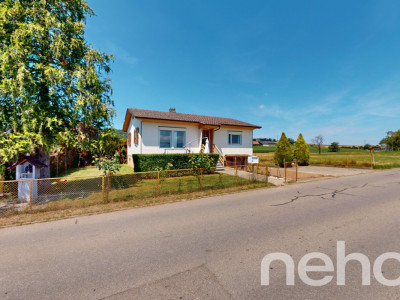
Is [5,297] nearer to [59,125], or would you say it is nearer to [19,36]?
[59,125]

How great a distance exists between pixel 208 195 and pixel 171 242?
Answer: 14.6 feet

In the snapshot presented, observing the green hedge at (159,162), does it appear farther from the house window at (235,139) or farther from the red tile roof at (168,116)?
the house window at (235,139)

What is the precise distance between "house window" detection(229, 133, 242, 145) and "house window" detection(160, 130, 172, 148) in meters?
6.41

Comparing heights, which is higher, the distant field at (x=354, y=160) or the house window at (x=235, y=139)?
the house window at (x=235, y=139)

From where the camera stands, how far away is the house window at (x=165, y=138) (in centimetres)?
1505

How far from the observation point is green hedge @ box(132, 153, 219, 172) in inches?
505

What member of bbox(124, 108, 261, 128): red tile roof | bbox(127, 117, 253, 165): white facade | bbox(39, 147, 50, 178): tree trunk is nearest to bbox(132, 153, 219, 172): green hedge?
bbox(127, 117, 253, 165): white facade

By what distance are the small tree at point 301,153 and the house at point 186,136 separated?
944 cm

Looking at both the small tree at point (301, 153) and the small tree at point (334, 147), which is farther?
the small tree at point (334, 147)

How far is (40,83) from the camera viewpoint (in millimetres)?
7926

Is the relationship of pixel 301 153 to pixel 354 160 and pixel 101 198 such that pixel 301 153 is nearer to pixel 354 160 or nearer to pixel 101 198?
pixel 354 160

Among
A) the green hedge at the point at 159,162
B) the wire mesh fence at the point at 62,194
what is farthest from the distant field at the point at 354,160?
the wire mesh fence at the point at 62,194

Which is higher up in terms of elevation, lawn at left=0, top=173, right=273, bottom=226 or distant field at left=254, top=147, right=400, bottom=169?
distant field at left=254, top=147, right=400, bottom=169

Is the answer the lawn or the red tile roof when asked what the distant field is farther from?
the lawn
